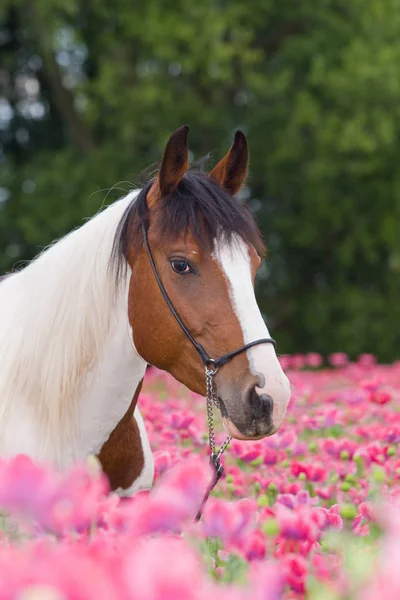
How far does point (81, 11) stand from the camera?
52.4 feet

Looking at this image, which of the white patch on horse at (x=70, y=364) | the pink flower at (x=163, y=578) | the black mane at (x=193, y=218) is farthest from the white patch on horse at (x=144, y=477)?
the pink flower at (x=163, y=578)

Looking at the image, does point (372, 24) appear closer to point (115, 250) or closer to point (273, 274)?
point (273, 274)

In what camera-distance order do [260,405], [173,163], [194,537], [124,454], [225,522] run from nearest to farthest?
[225,522] → [194,537] → [260,405] → [173,163] → [124,454]

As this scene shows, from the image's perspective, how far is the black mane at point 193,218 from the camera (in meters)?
2.79

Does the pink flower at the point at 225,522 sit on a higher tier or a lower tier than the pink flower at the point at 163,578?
lower

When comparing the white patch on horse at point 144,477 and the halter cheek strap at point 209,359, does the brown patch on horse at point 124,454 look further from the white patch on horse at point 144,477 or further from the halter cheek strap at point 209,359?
the halter cheek strap at point 209,359

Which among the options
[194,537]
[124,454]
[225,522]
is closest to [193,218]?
[124,454]

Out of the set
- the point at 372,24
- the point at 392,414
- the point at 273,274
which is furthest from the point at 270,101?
the point at 392,414

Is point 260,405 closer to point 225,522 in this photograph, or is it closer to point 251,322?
point 251,322

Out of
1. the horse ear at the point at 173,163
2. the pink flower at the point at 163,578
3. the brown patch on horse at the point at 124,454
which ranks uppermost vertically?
the pink flower at the point at 163,578

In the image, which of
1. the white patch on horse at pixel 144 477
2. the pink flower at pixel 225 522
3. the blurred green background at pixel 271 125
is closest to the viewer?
the pink flower at pixel 225 522

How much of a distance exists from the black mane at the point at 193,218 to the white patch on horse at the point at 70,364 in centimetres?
6

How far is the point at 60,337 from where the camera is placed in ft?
9.55

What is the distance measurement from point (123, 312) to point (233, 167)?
0.72 m
